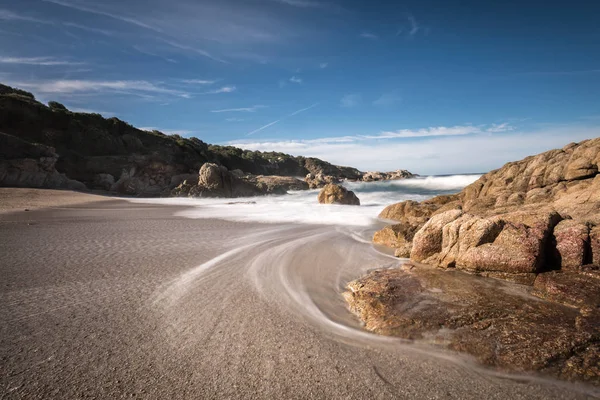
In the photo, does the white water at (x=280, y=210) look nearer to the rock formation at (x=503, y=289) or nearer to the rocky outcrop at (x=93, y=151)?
the rock formation at (x=503, y=289)

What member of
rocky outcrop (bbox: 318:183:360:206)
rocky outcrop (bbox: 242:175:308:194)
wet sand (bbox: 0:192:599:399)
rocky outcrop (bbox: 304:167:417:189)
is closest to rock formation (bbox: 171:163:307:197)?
rocky outcrop (bbox: 242:175:308:194)

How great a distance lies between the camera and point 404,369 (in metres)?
2.67

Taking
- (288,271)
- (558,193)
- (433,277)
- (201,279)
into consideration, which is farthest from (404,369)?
(558,193)

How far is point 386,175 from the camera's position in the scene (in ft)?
272

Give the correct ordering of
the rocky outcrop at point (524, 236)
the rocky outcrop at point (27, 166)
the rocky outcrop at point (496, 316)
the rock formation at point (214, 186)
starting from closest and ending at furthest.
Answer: the rocky outcrop at point (496, 316) < the rocky outcrop at point (524, 236) < the rocky outcrop at point (27, 166) < the rock formation at point (214, 186)

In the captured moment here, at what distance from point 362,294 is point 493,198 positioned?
28.9 feet

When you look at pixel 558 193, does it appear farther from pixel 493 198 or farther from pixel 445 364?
pixel 445 364

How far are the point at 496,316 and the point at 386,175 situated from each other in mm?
83068

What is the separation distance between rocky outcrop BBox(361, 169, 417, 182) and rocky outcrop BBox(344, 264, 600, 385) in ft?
237

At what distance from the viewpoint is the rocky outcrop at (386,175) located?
7636 centimetres

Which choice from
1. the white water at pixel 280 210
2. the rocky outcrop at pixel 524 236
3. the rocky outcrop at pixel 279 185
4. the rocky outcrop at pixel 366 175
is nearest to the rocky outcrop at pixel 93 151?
the rocky outcrop at pixel 279 185

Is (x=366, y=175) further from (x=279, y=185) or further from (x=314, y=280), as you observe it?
(x=314, y=280)

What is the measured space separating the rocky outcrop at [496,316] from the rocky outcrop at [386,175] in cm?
7214

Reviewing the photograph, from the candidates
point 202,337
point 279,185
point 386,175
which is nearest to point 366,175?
point 386,175
